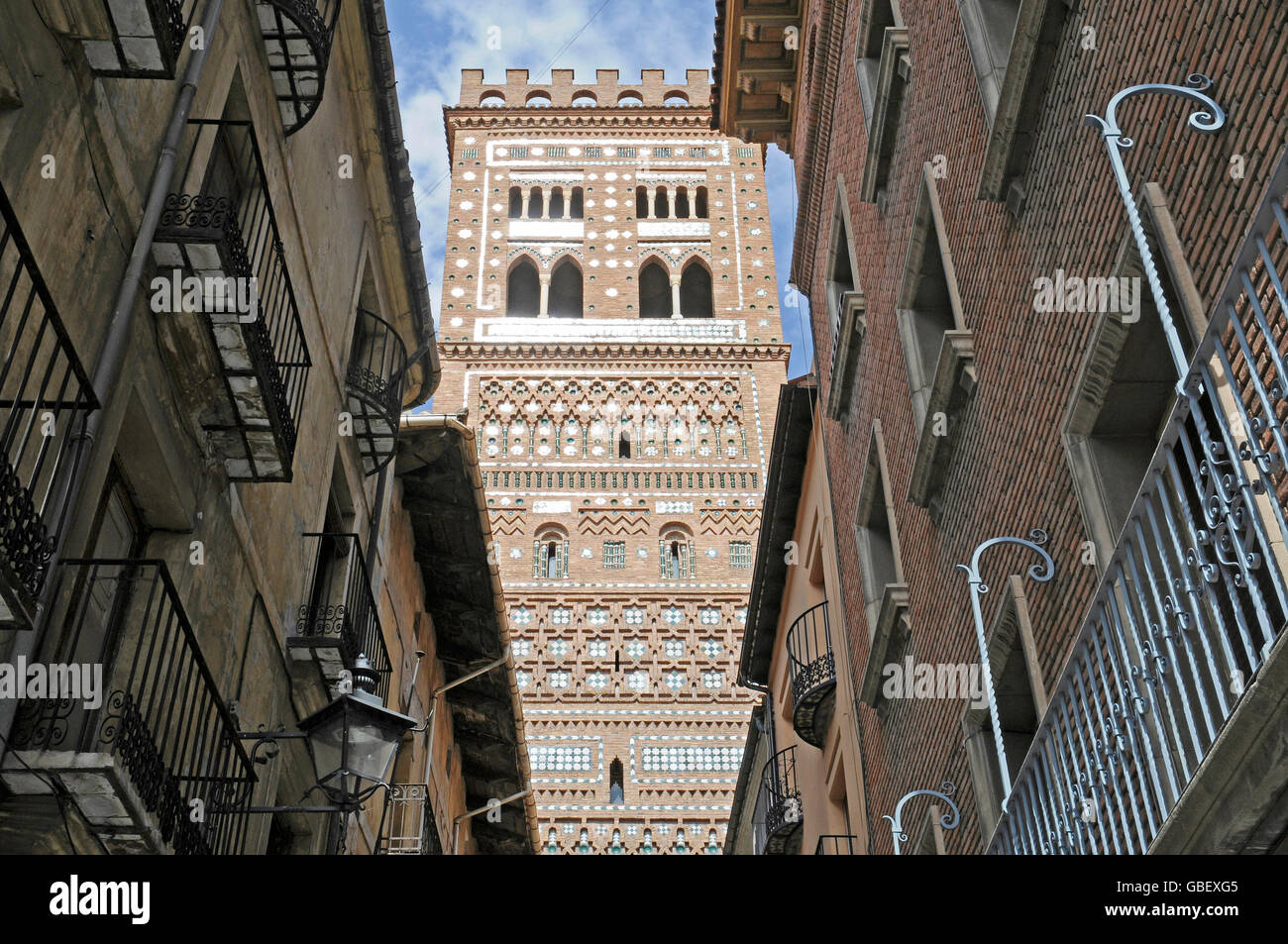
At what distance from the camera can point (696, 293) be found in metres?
45.2

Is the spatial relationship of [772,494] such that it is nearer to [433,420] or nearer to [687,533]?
[433,420]

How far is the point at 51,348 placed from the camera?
6.51 metres

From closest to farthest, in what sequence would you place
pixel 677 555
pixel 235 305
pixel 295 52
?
pixel 235 305 → pixel 295 52 → pixel 677 555

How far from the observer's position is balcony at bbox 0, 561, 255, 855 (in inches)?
241

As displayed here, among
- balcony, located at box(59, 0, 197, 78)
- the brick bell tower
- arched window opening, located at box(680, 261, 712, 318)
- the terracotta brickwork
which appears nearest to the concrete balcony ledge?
the terracotta brickwork

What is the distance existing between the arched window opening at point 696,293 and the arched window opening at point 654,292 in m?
0.53

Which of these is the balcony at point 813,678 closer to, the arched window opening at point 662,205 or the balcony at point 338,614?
the balcony at point 338,614

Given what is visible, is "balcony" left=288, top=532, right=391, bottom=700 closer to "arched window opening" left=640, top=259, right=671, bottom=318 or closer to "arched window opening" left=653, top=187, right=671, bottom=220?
"arched window opening" left=640, top=259, right=671, bottom=318

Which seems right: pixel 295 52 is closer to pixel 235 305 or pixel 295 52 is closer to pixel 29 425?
pixel 235 305

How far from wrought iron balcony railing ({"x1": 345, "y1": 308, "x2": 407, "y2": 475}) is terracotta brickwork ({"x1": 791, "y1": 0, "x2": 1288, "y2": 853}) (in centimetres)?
421

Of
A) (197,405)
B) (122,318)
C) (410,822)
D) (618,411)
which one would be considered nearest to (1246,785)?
(122,318)

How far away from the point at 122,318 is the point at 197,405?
4.91ft

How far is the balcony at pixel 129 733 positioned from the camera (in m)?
6.11

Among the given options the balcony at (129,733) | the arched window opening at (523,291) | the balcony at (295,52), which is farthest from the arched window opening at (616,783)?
the balcony at (129,733)
